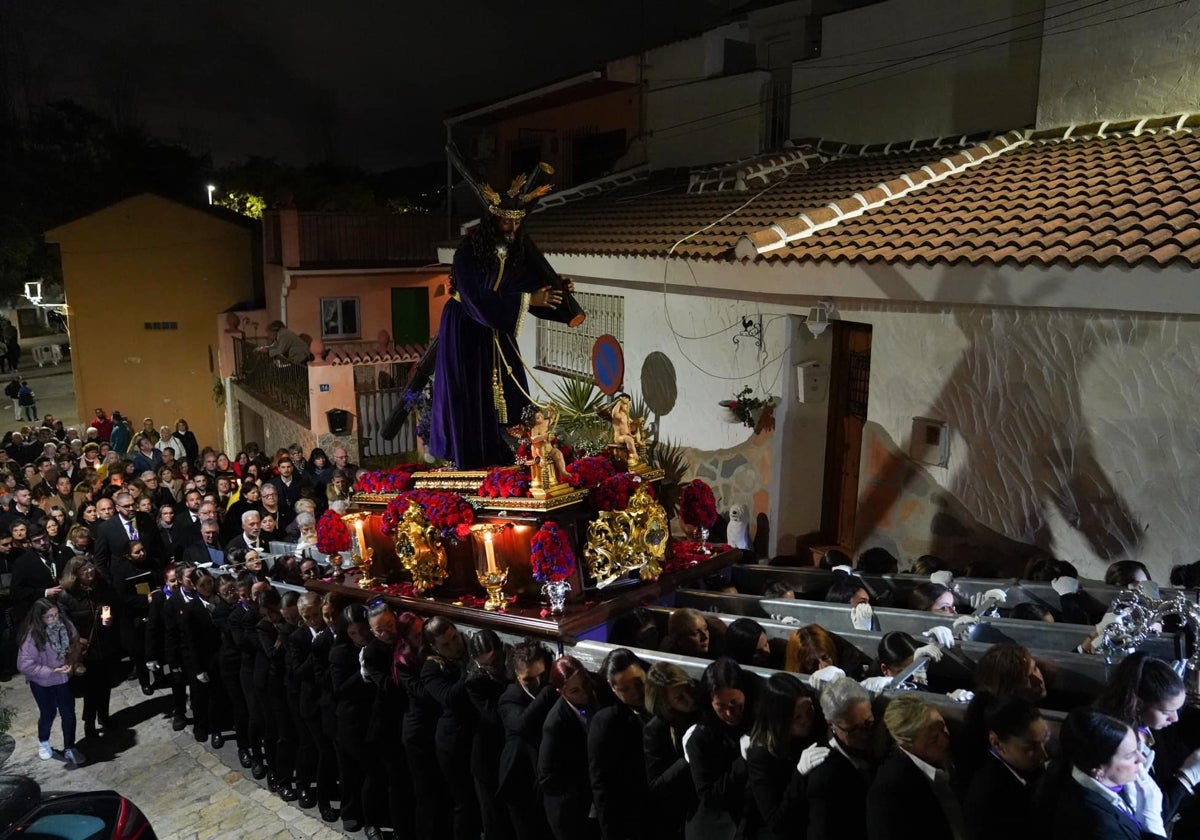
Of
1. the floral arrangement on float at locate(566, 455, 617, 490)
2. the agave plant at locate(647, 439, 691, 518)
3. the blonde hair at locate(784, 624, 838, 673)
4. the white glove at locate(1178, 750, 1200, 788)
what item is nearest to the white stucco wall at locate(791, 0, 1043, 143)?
the agave plant at locate(647, 439, 691, 518)

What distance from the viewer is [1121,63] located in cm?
916

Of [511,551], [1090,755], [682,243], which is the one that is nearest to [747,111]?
[682,243]

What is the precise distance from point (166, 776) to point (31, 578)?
8.72ft

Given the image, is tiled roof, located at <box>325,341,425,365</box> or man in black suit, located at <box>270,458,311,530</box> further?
tiled roof, located at <box>325,341,425,365</box>

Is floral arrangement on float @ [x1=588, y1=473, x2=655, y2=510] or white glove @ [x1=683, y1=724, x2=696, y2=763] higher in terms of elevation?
floral arrangement on float @ [x1=588, y1=473, x2=655, y2=510]

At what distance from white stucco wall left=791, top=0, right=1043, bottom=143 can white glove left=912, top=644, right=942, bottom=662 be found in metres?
8.19

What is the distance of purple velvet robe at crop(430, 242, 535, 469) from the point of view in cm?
671

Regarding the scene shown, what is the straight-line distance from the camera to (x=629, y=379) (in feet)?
36.9

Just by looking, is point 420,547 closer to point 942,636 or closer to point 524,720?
point 524,720

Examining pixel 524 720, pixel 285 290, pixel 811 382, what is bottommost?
pixel 524 720

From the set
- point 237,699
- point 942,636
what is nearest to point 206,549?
point 237,699

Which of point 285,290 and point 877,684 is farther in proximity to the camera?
point 285,290

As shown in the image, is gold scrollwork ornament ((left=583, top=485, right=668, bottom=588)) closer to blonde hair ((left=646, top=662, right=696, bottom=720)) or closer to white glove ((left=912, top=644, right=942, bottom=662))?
blonde hair ((left=646, top=662, right=696, bottom=720))

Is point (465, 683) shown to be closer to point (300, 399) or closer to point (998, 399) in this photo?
point (998, 399)
